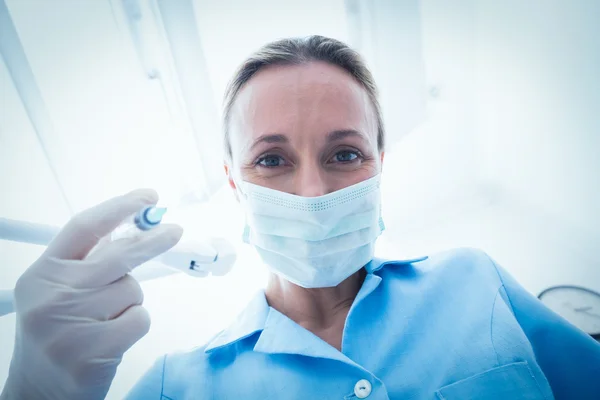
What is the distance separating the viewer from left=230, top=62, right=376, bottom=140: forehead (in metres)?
Answer: 0.86

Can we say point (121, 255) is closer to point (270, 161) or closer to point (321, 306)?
point (270, 161)

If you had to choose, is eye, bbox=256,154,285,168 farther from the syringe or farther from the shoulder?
the shoulder

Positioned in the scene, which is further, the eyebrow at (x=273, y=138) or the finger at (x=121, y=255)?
the eyebrow at (x=273, y=138)

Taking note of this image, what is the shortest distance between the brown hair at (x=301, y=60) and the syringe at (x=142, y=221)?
16.3 inches

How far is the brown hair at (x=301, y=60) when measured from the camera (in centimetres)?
98

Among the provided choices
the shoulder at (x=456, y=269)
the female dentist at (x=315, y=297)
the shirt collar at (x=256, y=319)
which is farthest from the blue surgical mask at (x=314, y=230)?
the shoulder at (x=456, y=269)

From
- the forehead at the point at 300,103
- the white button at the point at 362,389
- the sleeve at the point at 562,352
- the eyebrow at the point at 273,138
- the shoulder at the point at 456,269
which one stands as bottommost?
the sleeve at the point at 562,352

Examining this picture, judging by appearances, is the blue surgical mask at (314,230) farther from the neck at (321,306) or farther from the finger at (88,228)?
the finger at (88,228)

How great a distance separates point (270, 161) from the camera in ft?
3.00

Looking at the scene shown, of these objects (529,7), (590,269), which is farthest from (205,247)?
(590,269)

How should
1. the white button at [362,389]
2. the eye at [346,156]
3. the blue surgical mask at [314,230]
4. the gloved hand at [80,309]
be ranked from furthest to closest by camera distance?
the eye at [346,156] < the blue surgical mask at [314,230] < the white button at [362,389] < the gloved hand at [80,309]

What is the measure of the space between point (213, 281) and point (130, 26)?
1155 mm

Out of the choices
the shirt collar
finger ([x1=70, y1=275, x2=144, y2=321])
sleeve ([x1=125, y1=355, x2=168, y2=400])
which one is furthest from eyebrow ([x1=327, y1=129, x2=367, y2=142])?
sleeve ([x1=125, y1=355, x2=168, y2=400])

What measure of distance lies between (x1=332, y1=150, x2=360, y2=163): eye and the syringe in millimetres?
505
